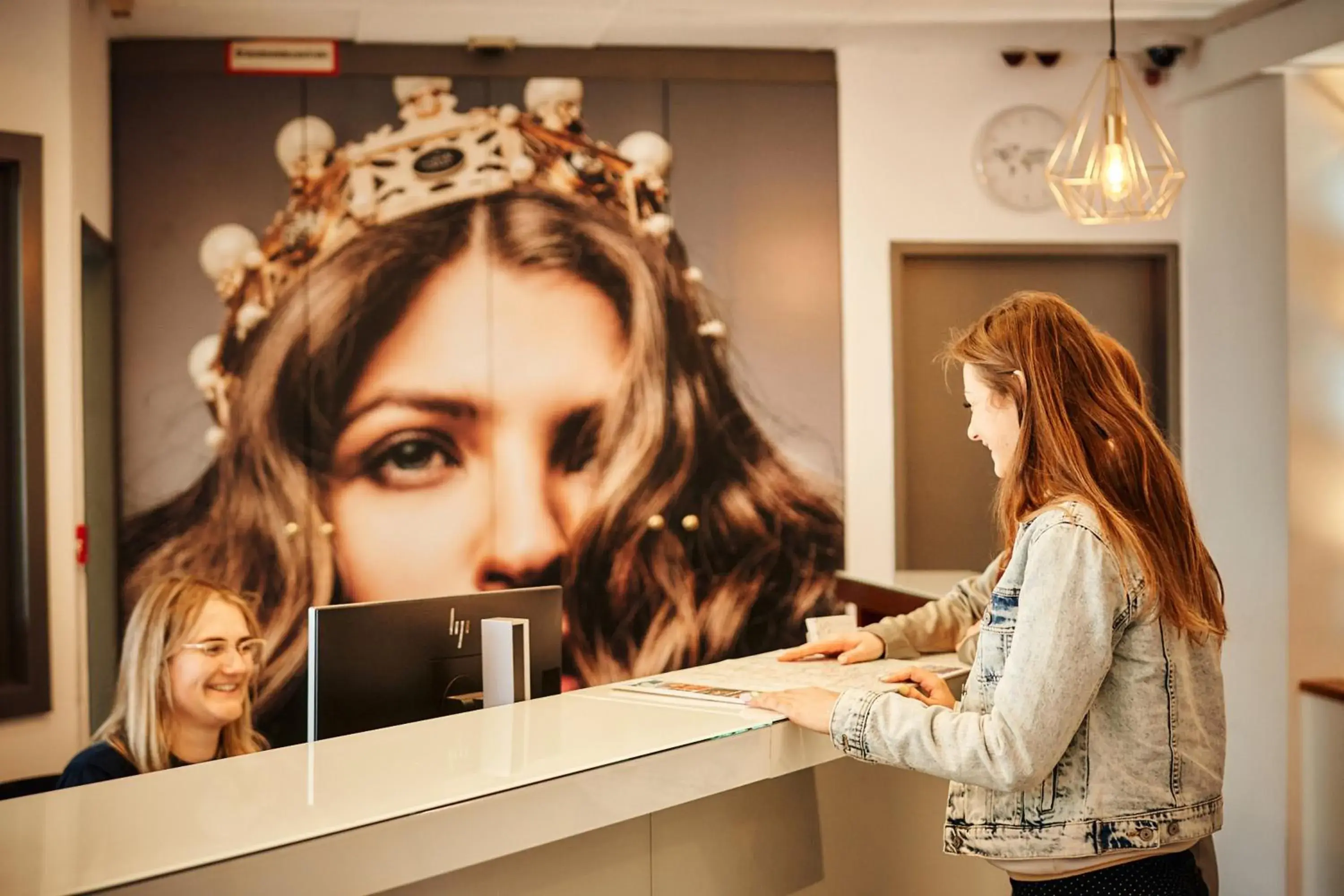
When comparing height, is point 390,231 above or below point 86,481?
above

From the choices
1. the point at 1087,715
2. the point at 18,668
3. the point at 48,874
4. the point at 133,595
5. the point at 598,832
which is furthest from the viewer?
the point at 133,595

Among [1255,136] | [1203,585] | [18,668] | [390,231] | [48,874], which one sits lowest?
[18,668]

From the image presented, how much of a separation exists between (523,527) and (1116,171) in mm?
2055

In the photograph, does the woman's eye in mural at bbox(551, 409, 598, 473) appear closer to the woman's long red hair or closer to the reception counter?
the reception counter

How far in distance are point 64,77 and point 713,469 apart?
217 cm

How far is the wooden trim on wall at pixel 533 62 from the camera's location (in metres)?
3.80

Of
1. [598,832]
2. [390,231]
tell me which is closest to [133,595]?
[390,231]

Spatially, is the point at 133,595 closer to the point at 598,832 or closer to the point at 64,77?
the point at 64,77

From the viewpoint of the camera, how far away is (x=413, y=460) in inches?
153

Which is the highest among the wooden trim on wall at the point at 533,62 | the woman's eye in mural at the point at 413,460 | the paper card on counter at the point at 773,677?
the wooden trim on wall at the point at 533,62

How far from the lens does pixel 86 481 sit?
149 inches

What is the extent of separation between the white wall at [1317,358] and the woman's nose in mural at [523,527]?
221 cm

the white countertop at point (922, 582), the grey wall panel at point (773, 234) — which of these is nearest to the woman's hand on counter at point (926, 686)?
the white countertop at point (922, 582)

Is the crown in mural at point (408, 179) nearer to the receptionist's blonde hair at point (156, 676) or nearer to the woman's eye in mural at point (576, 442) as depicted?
the woman's eye in mural at point (576, 442)
